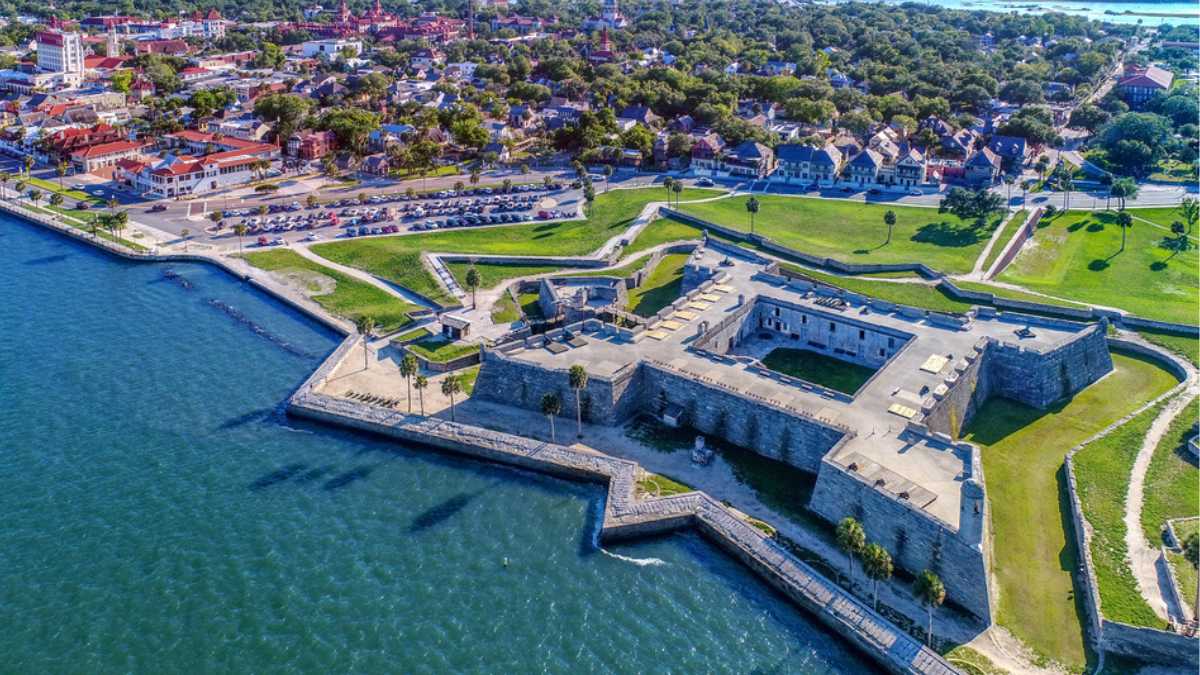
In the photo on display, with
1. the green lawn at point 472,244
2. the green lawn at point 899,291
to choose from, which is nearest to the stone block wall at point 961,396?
the green lawn at point 899,291

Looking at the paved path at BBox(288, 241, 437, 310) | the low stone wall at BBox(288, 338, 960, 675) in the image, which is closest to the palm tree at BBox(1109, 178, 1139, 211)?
the low stone wall at BBox(288, 338, 960, 675)

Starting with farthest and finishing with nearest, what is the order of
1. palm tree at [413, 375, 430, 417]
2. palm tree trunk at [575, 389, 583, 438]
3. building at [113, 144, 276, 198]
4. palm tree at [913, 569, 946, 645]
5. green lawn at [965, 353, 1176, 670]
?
building at [113, 144, 276, 198] → palm tree at [413, 375, 430, 417] → palm tree trunk at [575, 389, 583, 438] → green lawn at [965, 353, 1176, 670] → palm tree at [913, 569, 946, 645]

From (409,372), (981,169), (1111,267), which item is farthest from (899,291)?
(981,169)

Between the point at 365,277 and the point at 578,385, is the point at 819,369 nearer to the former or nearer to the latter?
the point at 578,385

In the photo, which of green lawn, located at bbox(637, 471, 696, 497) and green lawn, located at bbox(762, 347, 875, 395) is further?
green lawn, located at bbox(762, 347, 875, 395)

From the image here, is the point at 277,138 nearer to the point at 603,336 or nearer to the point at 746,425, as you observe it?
the point at 603,336

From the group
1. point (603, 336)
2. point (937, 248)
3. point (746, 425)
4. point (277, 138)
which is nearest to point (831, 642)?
point (746, 425)

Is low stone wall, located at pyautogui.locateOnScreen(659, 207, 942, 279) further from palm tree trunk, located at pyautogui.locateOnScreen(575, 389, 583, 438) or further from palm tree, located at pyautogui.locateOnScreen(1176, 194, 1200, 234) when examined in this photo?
palm tree trunk, located at pyautogui.locateOnScreen(575, 389, 583, 438)
